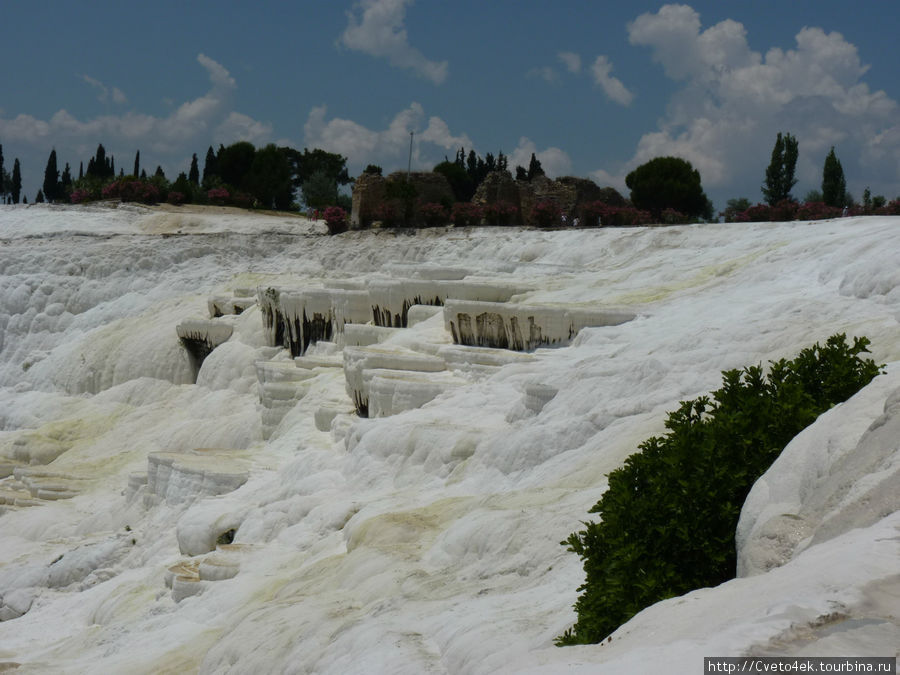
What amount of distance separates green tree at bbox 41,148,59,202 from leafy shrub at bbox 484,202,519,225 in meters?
33.0

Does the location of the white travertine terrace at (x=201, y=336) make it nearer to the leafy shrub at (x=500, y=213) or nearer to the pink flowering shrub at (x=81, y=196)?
the leafy shrub at (x=500, y=213)

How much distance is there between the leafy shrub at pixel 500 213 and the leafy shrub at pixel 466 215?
0.21 m

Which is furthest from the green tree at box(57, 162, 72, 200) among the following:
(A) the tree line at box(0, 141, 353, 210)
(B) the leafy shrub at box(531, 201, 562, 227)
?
(B) the leafy shrub at box(531, 201, 562, 227)

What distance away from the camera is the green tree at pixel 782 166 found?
111 ft

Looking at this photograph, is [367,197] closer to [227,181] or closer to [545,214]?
[545,214]

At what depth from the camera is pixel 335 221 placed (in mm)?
32906

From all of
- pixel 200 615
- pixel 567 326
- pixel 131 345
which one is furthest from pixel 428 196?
pixel 200 615

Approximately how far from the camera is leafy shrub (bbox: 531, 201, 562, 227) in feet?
95.2

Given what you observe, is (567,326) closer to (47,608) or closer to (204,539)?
(204,539)

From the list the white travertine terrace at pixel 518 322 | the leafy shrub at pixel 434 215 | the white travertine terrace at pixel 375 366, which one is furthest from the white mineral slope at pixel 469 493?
the leafy shrub at pixel 434 215

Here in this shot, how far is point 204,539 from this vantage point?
11.7 metres

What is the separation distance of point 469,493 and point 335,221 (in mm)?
23518

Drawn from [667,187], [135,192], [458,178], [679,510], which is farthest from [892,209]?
[135,192]

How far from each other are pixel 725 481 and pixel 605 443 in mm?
4088
